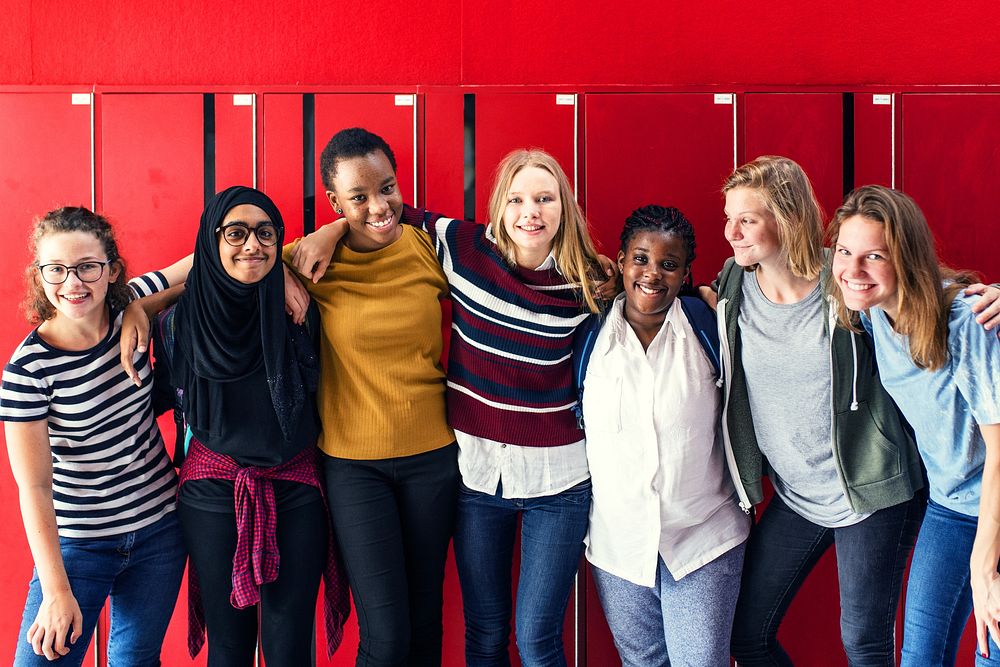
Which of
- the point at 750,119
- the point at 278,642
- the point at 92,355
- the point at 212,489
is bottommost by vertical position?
the point at 278,642

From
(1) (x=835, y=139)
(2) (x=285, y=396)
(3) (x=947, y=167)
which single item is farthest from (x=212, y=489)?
(3) (x=947, y=167)

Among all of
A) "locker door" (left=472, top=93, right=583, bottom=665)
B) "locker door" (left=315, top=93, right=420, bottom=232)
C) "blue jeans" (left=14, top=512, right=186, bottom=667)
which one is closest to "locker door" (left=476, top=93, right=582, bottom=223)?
"locker door" (left=472, top=93, right=583, bottom=665)

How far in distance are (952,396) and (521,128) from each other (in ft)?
4.58

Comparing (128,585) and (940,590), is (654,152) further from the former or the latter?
(128,585)

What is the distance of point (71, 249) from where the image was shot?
167 centimetres

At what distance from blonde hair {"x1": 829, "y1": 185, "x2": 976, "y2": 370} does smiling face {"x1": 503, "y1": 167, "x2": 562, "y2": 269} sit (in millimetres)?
738

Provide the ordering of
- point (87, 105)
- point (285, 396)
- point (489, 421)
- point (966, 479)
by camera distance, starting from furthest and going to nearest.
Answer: point (87, 105) → point (489, 421) → point (285, 396) → point (966, 479)

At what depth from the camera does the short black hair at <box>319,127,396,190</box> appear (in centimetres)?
185

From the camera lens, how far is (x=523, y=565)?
1950 mm

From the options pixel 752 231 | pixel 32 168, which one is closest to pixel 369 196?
pixel 752 231

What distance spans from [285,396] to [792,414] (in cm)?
124


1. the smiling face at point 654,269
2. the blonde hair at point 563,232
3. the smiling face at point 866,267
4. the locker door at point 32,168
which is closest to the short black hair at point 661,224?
the smiling face at point 654,269

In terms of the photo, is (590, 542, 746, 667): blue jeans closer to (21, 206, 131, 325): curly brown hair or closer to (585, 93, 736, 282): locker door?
(585, 93, 736, 282): locker door

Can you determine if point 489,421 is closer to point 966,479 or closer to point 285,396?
point 285,396
